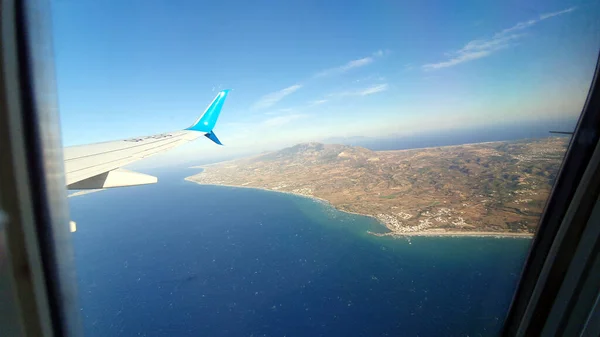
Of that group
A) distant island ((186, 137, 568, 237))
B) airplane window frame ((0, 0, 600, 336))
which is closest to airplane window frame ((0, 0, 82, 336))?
airplane window frame ((0, 0, 600, 336))

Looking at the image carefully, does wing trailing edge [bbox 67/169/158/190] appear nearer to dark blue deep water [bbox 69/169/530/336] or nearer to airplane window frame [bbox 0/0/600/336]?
airplane window frame [bbox 0/0/600/336]

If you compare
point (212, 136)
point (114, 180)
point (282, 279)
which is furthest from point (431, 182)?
point (114, 180)

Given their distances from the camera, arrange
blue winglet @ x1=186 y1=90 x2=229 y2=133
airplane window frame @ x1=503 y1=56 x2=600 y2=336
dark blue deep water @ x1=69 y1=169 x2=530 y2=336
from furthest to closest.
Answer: dark blue deep water @ x1=69 y1=169 x2=530 y2=336
blue winglet @ x1=186 y1=90 x2=229 y2=133
airplane window frame @ x1=503 y1=56 x2=600 y2=336

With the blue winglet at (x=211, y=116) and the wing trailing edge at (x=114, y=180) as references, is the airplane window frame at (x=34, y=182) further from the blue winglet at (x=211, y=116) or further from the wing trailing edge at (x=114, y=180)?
the blue winglet at (x=211, y=116)

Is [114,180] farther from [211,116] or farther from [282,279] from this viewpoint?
[282,279]

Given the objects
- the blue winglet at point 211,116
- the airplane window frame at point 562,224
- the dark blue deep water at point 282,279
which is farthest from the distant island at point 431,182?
the blue winglet at point 211,116

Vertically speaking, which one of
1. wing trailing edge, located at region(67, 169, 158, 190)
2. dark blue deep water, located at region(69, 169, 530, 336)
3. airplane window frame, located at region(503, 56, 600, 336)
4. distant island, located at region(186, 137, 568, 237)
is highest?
airplane window frame, located at region(503, 56, 600, 336)

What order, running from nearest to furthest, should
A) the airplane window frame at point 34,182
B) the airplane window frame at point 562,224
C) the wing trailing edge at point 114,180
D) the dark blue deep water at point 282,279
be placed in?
the airplane window frame at point 34,182 → the airplane window frame at point 562,224 → the wing trailing edge at point 114,180 → the dark blue deep water at point 282,279
